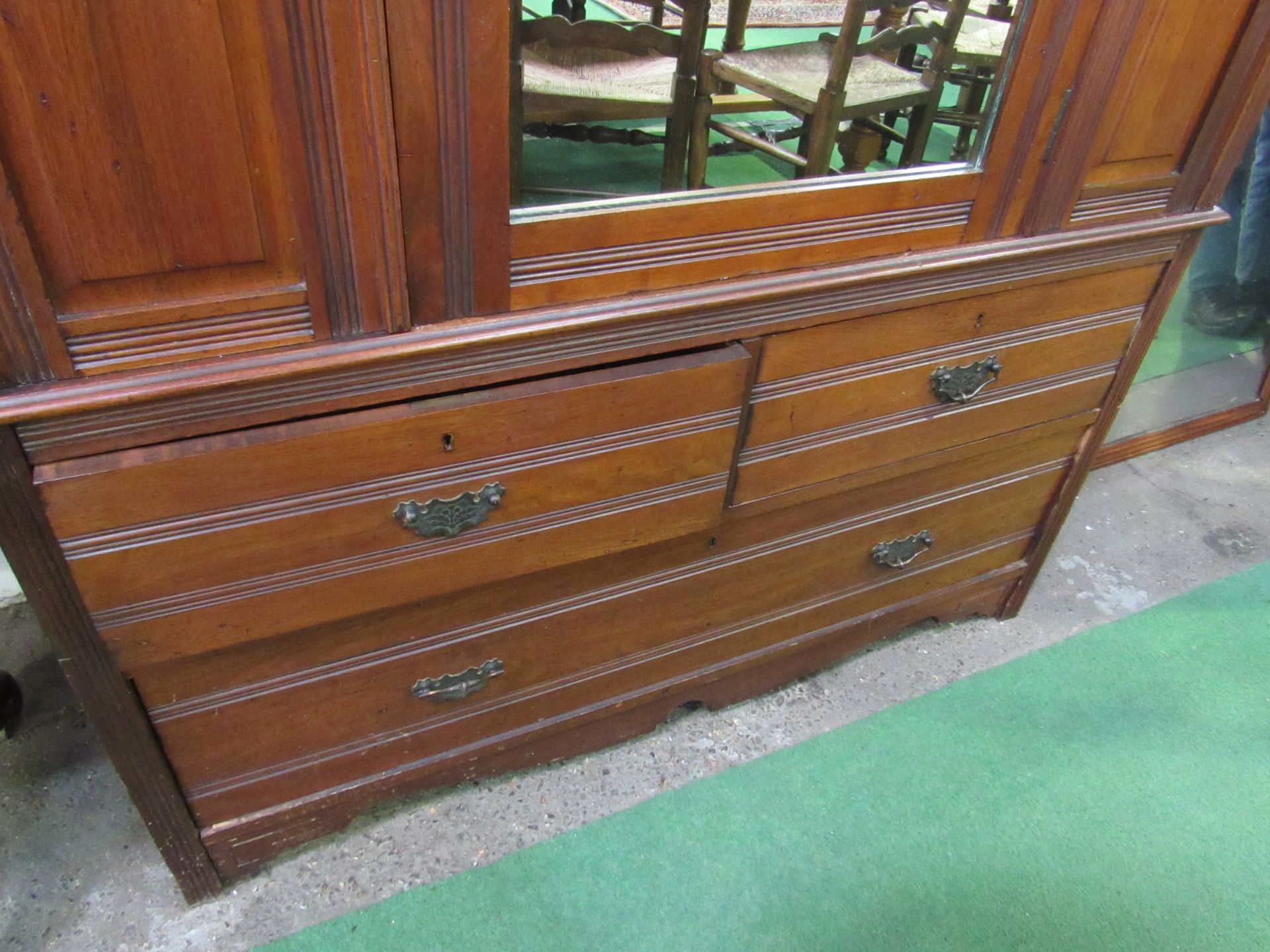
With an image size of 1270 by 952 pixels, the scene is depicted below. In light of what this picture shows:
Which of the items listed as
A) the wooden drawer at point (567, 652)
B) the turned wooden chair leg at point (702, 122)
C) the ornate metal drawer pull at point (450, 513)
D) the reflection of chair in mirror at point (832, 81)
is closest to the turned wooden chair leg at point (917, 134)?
the reflection of chair in mirror at point (832, 81)

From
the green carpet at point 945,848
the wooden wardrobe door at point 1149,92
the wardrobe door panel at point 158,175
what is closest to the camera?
the wardrobe door panel at point 158,175

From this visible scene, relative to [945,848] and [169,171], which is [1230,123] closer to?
[945,848]

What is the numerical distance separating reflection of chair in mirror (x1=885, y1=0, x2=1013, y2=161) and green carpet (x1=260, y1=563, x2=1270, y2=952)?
3.27ft

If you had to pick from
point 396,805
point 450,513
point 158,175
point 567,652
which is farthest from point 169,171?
point 396,805

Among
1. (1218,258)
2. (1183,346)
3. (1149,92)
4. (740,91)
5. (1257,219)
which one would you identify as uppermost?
(1149,92)

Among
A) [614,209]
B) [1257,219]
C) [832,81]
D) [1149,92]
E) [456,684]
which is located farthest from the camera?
[1257,219]

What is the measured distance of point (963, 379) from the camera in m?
1.27

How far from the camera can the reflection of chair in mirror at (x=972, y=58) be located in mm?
1050

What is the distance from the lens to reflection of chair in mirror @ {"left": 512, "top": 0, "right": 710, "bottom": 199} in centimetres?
92

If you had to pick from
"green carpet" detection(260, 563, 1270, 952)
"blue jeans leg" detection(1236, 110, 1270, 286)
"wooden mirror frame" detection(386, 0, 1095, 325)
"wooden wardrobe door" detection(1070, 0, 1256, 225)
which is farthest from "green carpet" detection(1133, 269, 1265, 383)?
"wooden mirror frame" detection(386, 0, 1095, 325)

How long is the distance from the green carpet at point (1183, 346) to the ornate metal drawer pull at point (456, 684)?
1.90 m

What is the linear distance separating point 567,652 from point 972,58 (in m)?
0.98

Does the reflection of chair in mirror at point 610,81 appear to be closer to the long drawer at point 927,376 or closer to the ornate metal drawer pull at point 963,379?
the long drawer at point 927,376

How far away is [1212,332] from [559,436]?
223 cm
